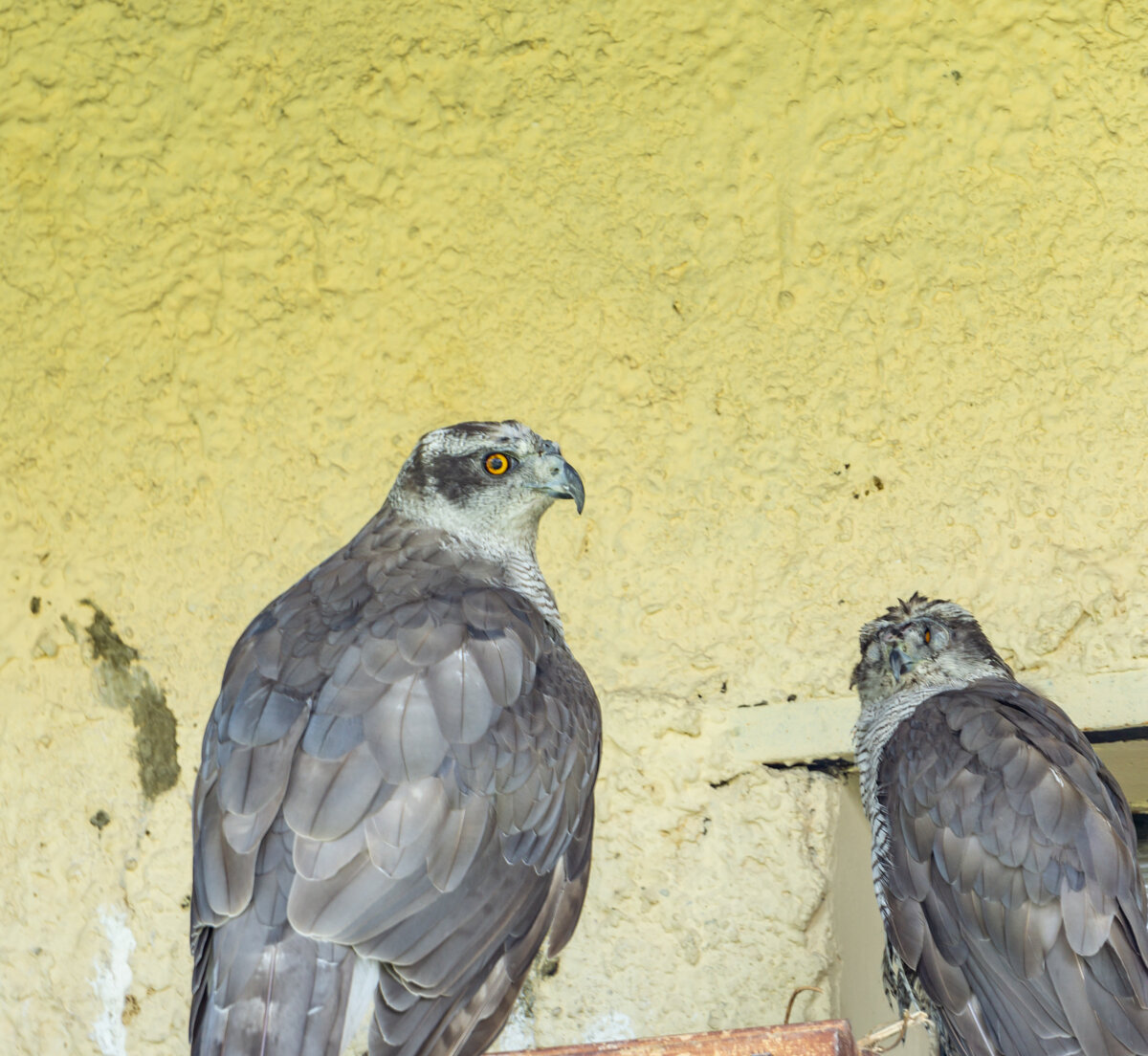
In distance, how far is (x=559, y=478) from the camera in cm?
377

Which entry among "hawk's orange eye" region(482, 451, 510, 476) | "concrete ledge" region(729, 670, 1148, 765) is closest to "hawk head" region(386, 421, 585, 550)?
"hawk's orange eye" region(482, 451, 510, 476)

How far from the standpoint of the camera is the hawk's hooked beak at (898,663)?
13.3ft

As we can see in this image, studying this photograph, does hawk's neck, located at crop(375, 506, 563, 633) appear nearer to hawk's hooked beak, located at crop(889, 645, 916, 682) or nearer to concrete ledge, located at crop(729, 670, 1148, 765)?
concrete ledge, located at crop(729, 670, 1148, 765)

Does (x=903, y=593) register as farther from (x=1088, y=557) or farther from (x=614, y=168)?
(x=614, y=168)

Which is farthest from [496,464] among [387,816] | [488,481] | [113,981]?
[113,981]

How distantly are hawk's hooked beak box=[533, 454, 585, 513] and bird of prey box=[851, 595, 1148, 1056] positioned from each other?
0.98 m

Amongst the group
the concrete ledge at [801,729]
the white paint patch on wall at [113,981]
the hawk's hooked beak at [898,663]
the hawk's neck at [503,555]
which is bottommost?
the white paint patch on wall at [113,981]

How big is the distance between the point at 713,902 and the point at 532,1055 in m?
1.43

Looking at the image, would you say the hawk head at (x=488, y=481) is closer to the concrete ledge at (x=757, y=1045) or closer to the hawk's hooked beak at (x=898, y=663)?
the hawk's hooked beak at (x=898, y=663)

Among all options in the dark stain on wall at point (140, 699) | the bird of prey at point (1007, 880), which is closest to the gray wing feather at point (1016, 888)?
the bird of prey at point (1007, 880)

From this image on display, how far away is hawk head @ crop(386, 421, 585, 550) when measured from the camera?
380 centimetres

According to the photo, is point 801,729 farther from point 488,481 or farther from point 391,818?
point 391,818

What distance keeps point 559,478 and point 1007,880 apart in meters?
1.35

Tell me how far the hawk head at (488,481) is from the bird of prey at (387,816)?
0.17 m
